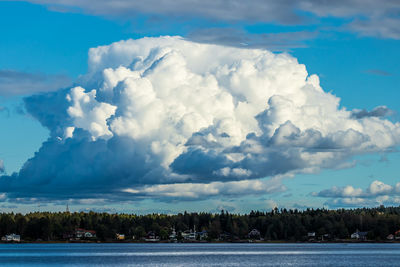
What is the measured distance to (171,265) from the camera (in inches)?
5906

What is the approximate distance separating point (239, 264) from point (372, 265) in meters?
29.1

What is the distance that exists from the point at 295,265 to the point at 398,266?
71.1 ft

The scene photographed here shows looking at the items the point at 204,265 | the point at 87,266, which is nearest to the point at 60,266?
the point at 87,266

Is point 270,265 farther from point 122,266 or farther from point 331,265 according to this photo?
point 122,266

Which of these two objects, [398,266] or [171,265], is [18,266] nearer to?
[171,265]

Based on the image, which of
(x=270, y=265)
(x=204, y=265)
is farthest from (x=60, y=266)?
(x=270, y=265)

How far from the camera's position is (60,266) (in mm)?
146250

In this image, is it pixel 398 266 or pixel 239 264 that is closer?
pixel 398 266

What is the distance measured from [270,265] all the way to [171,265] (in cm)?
2183

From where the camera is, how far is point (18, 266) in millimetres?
146250

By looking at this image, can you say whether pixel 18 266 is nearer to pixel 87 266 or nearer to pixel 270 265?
pixel 87 266

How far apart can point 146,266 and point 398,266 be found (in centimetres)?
5315

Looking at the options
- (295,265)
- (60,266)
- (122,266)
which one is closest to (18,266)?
(60,266)

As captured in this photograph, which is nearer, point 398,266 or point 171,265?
point 398,266
